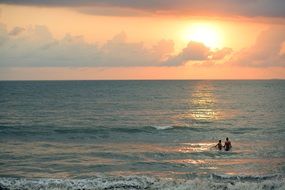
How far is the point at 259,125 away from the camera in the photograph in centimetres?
6406

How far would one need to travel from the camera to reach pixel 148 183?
31000 mm

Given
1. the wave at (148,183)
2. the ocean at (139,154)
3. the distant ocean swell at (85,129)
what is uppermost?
the distant ocean swell at (85,129)

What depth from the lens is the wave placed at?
1159 inches

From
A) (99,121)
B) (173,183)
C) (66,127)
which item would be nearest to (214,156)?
(173,183)

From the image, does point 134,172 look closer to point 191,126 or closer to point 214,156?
point 214,156

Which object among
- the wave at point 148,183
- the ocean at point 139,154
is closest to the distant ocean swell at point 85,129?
the ocean at point 139,154

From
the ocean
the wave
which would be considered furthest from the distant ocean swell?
the wave

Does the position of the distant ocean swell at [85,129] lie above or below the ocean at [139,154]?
above

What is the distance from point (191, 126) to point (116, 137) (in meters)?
14.0

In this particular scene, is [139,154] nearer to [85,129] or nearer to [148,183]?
[148,183]

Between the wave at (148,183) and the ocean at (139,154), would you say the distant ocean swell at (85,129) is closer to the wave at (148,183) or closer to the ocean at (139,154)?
the ocean at (139,154)

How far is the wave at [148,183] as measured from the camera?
29.4 m

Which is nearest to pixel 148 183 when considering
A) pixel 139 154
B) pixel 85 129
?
pixel 139 154

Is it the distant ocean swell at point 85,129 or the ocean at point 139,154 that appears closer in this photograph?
the ocean at point 139,154
